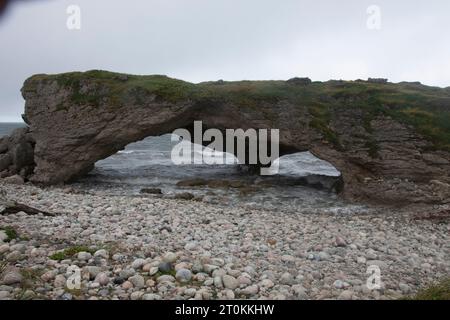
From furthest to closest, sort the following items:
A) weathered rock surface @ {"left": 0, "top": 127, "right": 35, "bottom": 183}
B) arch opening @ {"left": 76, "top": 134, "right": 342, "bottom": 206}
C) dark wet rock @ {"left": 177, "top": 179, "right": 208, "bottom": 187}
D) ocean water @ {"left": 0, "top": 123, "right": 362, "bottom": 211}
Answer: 1. weathered rock surface @ {"left": 0, "top": 127, "right": 35, "bottom": 183}
2. dark wet rock @ {"left": 177, "top": 179, "right": 208, "bottom": 187}
3. arch opening @ {"left": 76, "top": 134, "right": 342, "bottom": 206}
4. ocean water @ {"left": 0, "top": 123, "right": 362, "bottom": 211}

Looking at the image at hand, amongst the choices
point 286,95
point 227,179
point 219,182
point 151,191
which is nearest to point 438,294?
point 151,191

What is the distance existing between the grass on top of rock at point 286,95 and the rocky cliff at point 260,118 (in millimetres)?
54

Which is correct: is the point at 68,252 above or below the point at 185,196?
above

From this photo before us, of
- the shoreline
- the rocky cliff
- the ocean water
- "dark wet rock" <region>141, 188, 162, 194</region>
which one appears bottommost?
the ocean water

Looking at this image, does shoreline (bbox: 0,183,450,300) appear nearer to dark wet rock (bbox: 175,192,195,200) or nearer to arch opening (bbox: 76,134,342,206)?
dark wet rock (bbox: 175,192,195,200)

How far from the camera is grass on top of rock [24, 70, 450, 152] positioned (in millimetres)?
19561

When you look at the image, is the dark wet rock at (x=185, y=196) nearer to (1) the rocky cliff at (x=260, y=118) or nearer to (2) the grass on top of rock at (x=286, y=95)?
(1) the rocky cliff at (x=260, y=118)

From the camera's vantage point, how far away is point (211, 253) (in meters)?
9.77

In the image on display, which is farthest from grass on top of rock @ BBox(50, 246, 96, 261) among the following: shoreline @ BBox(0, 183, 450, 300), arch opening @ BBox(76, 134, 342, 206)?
arch opening @ BBox(76, 134, 342, 206)

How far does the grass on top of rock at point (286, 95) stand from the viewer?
19561mm

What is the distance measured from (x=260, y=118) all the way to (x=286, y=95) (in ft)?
6.54

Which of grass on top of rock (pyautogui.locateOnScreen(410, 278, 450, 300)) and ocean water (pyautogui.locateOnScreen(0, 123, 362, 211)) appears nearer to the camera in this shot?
grass on top of rock (pyautogui.locateOnScreen(410, 278, 450, 300))

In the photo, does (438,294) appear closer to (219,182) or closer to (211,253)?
(211,253)

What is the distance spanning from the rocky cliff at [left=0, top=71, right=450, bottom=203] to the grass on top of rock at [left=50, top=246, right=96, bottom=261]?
48.1ft
